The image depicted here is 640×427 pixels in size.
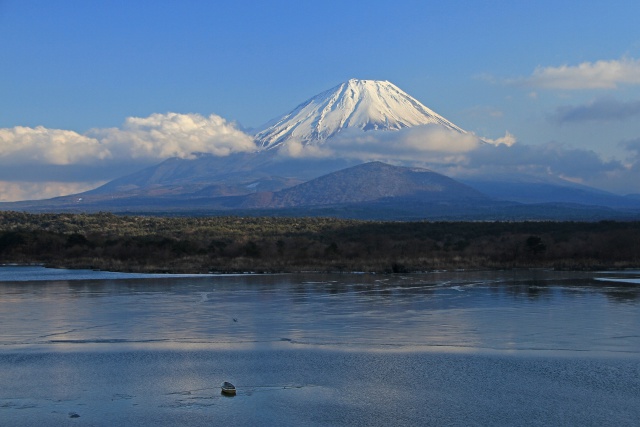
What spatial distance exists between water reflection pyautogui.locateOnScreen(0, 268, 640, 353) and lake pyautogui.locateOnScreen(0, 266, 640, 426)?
2.4 inches

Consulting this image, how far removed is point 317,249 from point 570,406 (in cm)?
3591

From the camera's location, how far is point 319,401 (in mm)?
12422

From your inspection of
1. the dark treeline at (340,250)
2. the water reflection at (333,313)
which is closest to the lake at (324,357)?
the water reflection at (333,313)

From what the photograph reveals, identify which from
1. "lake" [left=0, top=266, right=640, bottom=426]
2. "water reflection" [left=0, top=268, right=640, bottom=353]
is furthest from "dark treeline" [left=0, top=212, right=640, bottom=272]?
"lake" [left=0, top=266, right=640, bottom=426]

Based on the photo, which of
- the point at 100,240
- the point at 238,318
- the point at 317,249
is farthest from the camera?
the point at 100,240

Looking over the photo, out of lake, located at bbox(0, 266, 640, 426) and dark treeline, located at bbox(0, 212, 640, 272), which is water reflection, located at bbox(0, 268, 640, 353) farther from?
dark treeline, located at bbox(0, 212, 640, 272)

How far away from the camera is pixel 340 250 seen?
47125 mm

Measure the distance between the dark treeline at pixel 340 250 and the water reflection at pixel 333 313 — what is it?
7329mm

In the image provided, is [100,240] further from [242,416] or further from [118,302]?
[242,416]

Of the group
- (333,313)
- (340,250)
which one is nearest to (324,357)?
(333,313)

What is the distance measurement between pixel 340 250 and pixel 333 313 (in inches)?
989

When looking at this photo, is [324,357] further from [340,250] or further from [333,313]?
[340,250]

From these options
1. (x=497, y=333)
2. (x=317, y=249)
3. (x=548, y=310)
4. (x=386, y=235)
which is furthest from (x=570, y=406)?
(x=386, y=235)

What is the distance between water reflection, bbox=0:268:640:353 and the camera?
17.7m
